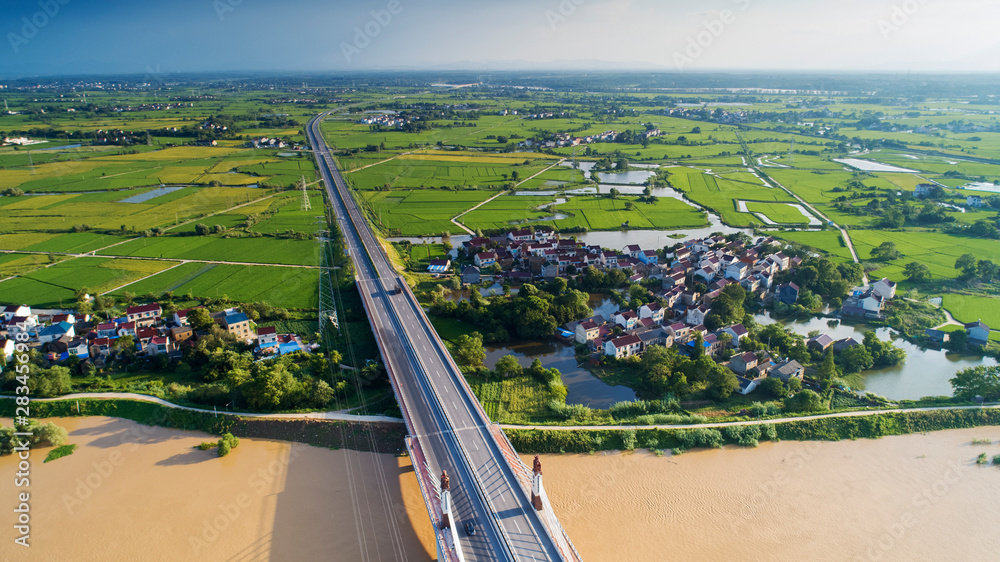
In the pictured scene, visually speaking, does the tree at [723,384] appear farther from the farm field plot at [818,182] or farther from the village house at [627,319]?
the farm field plot at [818,182]

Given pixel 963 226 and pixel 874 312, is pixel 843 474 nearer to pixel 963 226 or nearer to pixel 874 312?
pixel 874 312

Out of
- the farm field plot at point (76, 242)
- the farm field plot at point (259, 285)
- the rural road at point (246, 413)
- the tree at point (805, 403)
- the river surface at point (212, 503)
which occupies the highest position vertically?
the farm field plot at point (76, 242)

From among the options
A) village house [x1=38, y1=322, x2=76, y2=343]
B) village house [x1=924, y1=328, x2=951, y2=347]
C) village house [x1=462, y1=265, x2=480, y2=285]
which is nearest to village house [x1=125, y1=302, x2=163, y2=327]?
village house [x1=38, y1=322, x2=76, y2=343]

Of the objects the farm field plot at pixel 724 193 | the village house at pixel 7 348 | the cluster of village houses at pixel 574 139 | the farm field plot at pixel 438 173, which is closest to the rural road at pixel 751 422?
the village house at pixel 7 348

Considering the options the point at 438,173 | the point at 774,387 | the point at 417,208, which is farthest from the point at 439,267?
the point at 438,173

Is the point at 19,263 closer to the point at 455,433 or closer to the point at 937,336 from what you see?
the point at 455,433

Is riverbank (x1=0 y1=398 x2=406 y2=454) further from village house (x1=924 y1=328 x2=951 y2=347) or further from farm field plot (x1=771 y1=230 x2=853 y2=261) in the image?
farm field plot (x1=771 y1=230 x2=853 y2=261)
